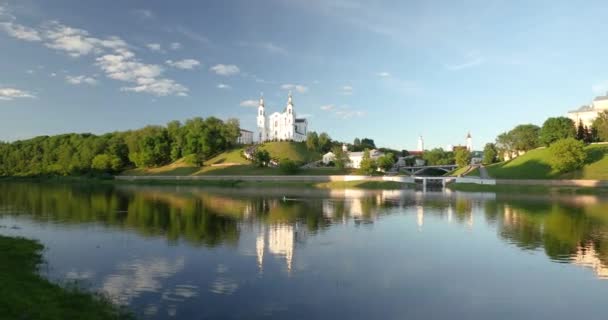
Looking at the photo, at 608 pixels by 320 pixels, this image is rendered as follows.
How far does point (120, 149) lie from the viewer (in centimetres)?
13938

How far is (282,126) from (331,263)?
160 m

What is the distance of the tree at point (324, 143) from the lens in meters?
150

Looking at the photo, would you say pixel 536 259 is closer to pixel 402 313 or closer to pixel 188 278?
pixel 402 313

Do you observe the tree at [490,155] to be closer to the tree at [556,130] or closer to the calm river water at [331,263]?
the tree at [556,130]

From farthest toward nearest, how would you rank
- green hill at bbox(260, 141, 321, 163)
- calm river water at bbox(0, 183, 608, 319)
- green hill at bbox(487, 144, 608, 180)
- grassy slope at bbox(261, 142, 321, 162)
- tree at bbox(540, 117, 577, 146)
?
1. grassy slope at bbox(261, 142, 321, 162)
2. green hill at bbox(260, 141, 321, 163)
3. tree at bbox(540, 117, 577, 146)
4. green hill at bbox(487, 144, 608, 180)
5. calm river water at bbox(0, 183, 608, 319)

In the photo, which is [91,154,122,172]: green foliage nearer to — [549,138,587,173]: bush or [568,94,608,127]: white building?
[549,138,587,173]: bush

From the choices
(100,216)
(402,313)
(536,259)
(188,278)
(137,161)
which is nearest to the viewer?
(402,313)

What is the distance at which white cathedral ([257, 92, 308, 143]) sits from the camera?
178125 millimetres

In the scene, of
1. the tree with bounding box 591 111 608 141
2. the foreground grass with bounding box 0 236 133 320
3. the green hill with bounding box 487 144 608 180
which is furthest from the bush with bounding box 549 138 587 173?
the foreground grass with bounding box 0 236 133 320

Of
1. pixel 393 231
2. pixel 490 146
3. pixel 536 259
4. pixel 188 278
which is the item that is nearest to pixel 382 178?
pixel 490 146

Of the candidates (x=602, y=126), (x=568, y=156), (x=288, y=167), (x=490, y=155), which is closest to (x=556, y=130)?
(x=602, y=126)

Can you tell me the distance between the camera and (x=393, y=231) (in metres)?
35.3

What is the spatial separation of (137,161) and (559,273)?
424 ft

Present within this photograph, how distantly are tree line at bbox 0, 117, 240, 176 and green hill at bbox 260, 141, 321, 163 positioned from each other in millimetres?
16677
